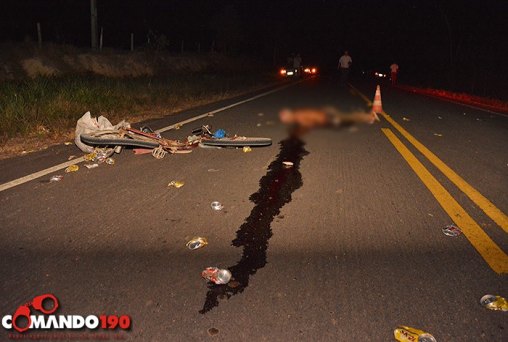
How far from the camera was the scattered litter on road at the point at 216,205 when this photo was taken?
12.8 feet

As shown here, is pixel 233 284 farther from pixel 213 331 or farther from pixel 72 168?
pixel 72 168

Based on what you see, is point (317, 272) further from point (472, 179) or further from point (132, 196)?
point (472, 179)

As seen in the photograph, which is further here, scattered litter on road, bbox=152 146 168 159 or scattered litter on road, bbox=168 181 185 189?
scattered litter on road, bbox=152 146 168 159

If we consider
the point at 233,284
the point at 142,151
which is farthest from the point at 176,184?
the point at 233,284

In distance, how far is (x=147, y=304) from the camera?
2375 millimetres

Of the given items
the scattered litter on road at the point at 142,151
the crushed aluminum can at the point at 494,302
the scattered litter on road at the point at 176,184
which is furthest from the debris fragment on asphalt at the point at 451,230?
the scattered litter on road at the point at 142,151

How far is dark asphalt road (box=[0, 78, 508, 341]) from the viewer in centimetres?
228

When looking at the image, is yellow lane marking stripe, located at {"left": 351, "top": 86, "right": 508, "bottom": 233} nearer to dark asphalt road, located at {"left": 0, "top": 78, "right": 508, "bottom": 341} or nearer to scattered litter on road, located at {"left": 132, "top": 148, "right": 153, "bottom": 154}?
dark asphalt road, located at {"left": 0, "top": 78, "right": 508, "bottom": 341}

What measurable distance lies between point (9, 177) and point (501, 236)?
16.5 feet

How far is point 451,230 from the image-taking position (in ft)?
11.3

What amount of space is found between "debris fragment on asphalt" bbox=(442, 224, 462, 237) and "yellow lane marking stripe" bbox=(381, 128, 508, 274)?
4 cm

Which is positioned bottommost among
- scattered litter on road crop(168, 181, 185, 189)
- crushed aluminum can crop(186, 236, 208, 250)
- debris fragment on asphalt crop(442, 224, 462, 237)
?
scattered litter on road crop(168, 181, 185, 189)

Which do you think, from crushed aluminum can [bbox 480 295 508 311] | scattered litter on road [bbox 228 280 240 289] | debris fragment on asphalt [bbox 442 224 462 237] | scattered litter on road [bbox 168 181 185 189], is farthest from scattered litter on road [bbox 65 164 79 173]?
crushed aluminum can [bbox 480 295 508 311]

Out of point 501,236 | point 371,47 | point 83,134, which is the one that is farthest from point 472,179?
point 371,47
